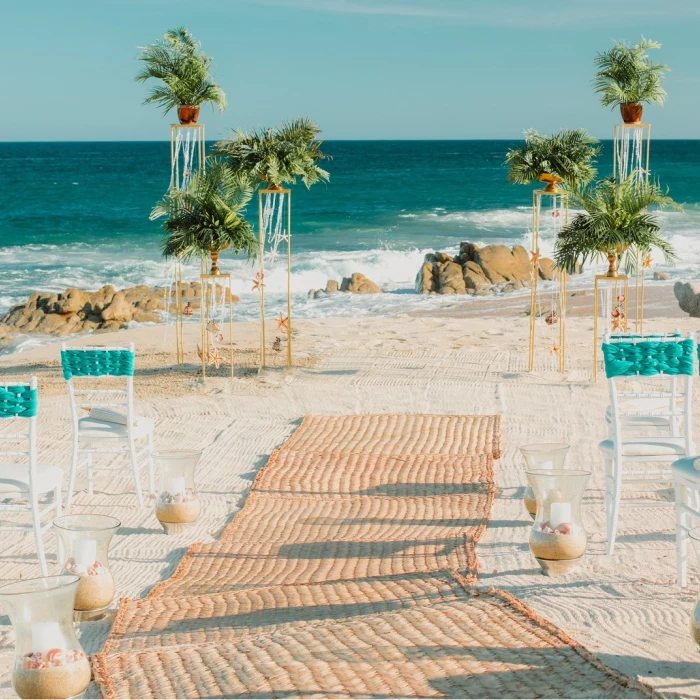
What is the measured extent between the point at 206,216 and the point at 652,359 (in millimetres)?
4963

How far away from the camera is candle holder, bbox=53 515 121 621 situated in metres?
4.53

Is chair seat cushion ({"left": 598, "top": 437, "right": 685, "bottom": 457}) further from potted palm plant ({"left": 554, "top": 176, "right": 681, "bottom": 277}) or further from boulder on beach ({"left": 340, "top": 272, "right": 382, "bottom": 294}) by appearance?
boulder on beach ({"left": 340, "top": 272, "right": 382, "bottom": 294})

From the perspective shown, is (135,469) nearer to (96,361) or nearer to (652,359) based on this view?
(96,361)

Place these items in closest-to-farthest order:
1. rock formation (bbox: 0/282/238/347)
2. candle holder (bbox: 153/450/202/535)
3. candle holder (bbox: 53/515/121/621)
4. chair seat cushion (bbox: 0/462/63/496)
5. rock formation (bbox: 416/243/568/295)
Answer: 1. candle holder (bbox: 53/515/121/621)
2. chair seat cushion (bbox: 0/462/63/496)
3. candle holder (bbox: 153/450/202/535)
4. rock formation (bbox: 0/282/238/347)
5. rock formation (bbox: 416/243/568/295)

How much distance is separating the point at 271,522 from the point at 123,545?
0.83m

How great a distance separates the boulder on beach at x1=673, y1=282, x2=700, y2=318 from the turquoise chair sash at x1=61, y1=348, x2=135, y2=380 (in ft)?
30.1

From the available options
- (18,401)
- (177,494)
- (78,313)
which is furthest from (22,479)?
(78,313)

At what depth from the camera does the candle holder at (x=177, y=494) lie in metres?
5.75

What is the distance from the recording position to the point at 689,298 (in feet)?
44.6

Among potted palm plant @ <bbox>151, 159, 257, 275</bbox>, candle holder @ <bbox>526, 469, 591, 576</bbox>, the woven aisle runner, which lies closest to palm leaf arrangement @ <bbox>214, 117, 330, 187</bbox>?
potted palm plant @ <bbox>151, 159, 257, 275</bbox>

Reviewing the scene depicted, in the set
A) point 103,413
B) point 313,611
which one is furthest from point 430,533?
point 103,413

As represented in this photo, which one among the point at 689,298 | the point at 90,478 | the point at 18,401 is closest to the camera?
the point at 18,401

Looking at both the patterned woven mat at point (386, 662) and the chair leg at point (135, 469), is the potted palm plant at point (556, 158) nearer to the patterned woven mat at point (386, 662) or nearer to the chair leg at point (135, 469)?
the chair leg at point (135, 469)

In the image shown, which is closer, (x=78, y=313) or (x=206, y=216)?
(x=206, y=216)
